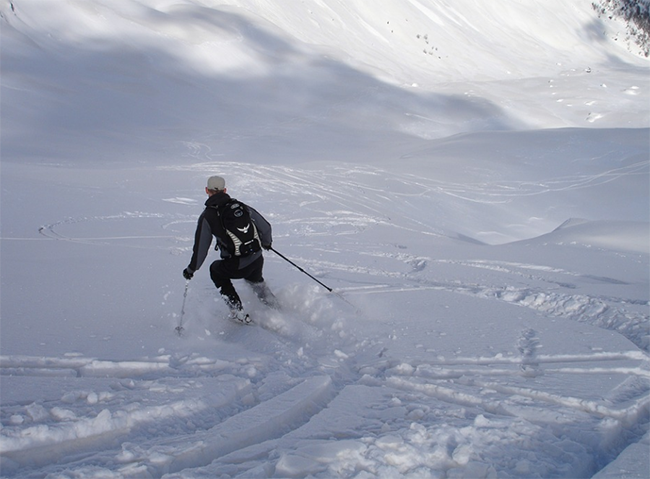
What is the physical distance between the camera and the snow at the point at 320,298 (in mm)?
2602

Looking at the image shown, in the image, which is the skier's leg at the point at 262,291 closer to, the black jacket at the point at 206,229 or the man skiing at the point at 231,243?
the man skiing at the point at 231,243

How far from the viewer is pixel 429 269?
6.43 metres

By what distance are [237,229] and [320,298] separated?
1.08 m

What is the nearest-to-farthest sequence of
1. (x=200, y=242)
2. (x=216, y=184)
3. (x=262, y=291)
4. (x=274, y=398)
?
(x=274, y=398) → (x=200, y=242) → (x=216, y=184) → (x=262, y=291)

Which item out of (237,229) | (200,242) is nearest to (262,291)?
(237,229)

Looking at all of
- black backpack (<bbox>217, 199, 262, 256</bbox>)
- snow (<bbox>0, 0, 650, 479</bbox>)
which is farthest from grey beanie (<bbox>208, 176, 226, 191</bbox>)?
snow (<bbox>0, 0, 650, 479</bbox>)

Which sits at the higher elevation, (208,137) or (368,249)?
(208,137)

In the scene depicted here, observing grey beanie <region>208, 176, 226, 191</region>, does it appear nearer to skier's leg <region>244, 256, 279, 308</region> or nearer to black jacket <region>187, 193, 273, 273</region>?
black jacket <region>187, 193, 273, 273</region>

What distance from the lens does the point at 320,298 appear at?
5168mm

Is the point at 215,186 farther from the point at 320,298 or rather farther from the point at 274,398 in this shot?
the point at 274,398

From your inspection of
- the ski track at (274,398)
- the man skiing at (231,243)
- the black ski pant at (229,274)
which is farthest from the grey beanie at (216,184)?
the ski track at (274,398)

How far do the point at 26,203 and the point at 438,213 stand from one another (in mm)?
7170

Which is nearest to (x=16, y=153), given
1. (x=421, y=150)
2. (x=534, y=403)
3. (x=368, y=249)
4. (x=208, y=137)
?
(x=208, y=137)

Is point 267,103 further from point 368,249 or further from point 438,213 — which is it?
point 368,249
